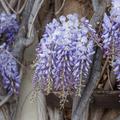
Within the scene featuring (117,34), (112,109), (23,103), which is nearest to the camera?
(117,34)

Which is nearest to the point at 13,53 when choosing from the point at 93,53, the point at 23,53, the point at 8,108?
the point at 23,53

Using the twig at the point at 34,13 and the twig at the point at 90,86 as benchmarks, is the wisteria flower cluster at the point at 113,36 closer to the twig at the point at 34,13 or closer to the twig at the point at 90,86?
the twig at the point at 90,86

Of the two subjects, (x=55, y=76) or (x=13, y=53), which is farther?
(x=13, y=53)

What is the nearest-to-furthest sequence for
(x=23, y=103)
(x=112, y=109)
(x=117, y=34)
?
(x=117, y=34), (x=112, y=109), (x=23, y=103)

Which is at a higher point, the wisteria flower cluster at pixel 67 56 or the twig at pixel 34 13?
the twig at pixel 34 13

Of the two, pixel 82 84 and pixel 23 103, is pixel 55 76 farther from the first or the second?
pixel 23 103

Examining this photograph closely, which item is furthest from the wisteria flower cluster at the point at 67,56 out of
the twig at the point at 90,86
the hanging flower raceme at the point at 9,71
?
the hanging flower raceme at the point at 9,71

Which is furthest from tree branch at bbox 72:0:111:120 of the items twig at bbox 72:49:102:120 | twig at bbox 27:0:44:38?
twig at bbox 27:0:44:38

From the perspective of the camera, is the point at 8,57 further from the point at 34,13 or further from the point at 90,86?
the point at 90,86
